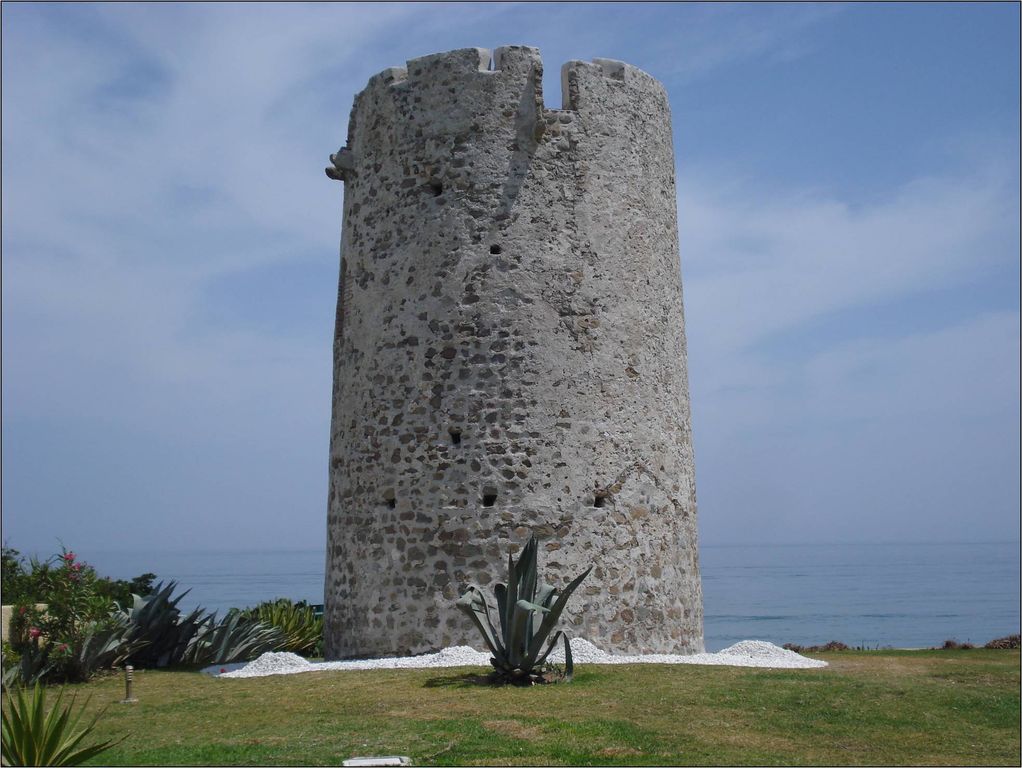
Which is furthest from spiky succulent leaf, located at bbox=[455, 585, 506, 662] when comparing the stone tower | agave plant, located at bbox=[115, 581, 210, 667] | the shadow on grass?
agave plant, located at bbox=[115, 581, 210, 667]

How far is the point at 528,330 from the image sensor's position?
13.1m

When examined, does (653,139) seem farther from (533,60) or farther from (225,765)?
(225,765)

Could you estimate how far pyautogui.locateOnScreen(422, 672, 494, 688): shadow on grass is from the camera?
10453 millimetres

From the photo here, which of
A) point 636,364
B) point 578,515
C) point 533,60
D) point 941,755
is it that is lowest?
point 941,755

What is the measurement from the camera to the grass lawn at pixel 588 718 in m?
8.12

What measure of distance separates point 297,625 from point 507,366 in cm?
546

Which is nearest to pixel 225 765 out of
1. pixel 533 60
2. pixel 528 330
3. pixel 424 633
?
pixel 424 633

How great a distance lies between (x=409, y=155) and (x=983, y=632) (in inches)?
654

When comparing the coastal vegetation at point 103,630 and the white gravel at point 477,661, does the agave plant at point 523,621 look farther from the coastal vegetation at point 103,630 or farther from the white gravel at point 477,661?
the coastal vegetation at point 103,630

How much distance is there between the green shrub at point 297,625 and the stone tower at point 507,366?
66.1 inches

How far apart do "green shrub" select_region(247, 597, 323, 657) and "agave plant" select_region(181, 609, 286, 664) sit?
67 centimetres

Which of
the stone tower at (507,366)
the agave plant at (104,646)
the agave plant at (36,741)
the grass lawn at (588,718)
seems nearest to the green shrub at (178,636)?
the agave plant at (104,646)

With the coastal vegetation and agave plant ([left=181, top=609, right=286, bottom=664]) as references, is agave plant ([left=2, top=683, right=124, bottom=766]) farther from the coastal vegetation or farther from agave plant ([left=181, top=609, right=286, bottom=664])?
agave plant ([left=181, top=609, right=286, bottom=664])

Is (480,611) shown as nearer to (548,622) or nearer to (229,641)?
(548,622)
